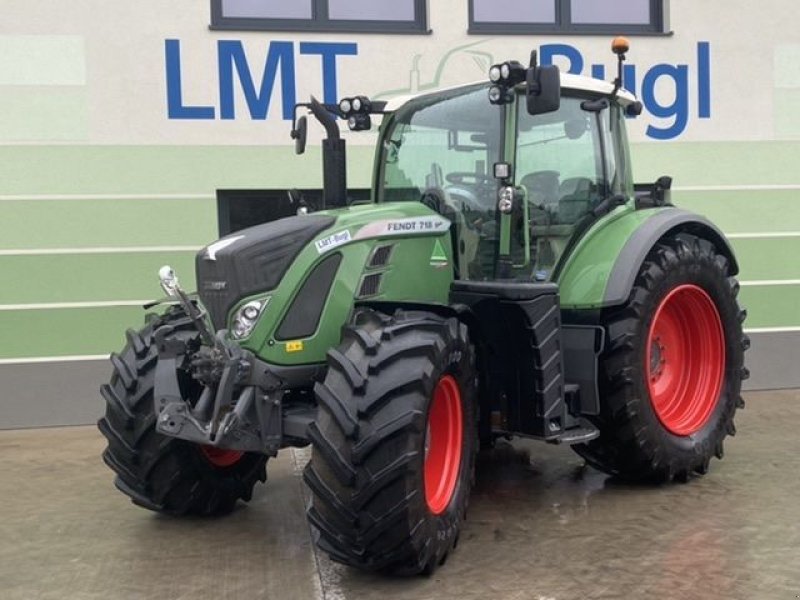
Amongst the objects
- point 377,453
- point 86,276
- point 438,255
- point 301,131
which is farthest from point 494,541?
point 86,276

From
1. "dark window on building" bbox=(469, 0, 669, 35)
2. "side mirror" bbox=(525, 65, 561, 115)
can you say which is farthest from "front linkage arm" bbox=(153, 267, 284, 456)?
"dark window on building" bbox=(469, 0, 669, 35)

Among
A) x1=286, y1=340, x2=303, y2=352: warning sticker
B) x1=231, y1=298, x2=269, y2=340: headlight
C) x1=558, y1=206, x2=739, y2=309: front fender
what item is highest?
x1=558, y1=206, x2=739, y2=309: front fender

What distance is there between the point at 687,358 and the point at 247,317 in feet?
9.90

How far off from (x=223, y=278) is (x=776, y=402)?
5.42 metres

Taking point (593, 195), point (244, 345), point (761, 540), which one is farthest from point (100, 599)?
point (593, 195)

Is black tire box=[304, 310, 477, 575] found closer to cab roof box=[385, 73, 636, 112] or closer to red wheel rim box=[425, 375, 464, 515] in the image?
red wheel rim box=[425, 375, 464, 515]

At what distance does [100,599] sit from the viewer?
374cm

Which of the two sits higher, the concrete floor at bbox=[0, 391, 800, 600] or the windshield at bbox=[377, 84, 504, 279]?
the windshield at bbox=[377, 84, 504, 279]

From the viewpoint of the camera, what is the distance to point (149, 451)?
4.48m

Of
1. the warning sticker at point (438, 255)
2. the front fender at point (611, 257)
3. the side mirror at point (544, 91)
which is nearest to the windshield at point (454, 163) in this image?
the warning sticker at point (438, 255)

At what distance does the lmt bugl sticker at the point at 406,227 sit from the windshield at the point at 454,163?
6.5 inches

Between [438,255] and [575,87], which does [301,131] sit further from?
[575,87]

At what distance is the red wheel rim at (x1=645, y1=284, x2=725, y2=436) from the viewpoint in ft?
17.8

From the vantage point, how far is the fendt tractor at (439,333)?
3682 millimetres
